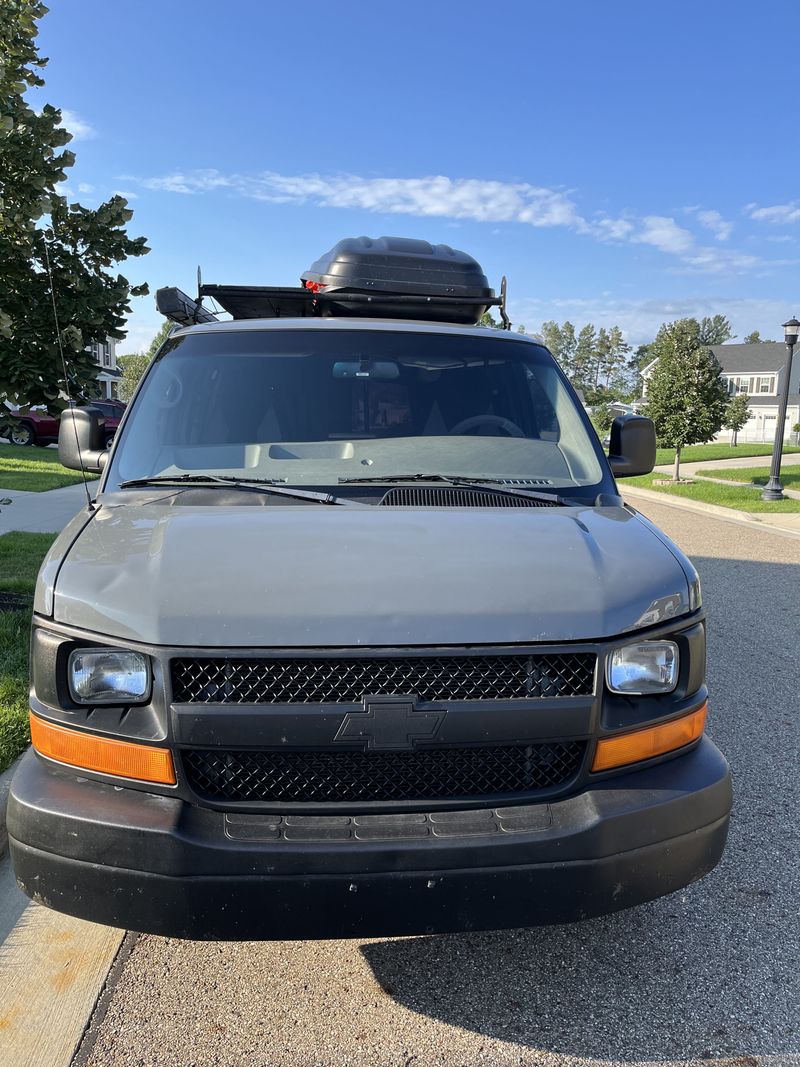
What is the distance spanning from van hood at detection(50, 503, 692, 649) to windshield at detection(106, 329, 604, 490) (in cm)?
69

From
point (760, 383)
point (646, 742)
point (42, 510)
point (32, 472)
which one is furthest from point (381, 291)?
point (760, 383)

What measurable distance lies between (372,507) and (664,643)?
1022mm

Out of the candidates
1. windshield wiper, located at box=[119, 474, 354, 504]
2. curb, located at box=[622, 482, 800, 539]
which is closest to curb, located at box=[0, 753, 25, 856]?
windshield wiper, located at box=[119, 474, 354, 504]

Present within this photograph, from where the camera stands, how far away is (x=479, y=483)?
10.1 feet

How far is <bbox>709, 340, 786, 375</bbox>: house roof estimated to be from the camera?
235 ft

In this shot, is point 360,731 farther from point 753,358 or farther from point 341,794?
point 753,358

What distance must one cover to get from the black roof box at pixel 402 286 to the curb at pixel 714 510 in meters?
9.79

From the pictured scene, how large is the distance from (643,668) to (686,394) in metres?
21.9

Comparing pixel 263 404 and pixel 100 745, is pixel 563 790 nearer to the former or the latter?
pixel 100 745

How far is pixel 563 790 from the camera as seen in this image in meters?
2.21

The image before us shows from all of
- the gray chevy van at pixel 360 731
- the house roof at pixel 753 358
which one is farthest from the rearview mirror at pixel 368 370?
the house roof at pixel 753 358

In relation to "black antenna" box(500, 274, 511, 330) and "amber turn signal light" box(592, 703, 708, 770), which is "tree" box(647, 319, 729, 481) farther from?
"amber turn signal light" box(592, 703, 708, 770)

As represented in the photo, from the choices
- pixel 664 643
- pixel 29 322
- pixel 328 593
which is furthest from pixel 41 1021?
pixel 29 322

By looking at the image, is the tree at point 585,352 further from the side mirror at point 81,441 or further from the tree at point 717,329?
the side mirror at point 81,441
